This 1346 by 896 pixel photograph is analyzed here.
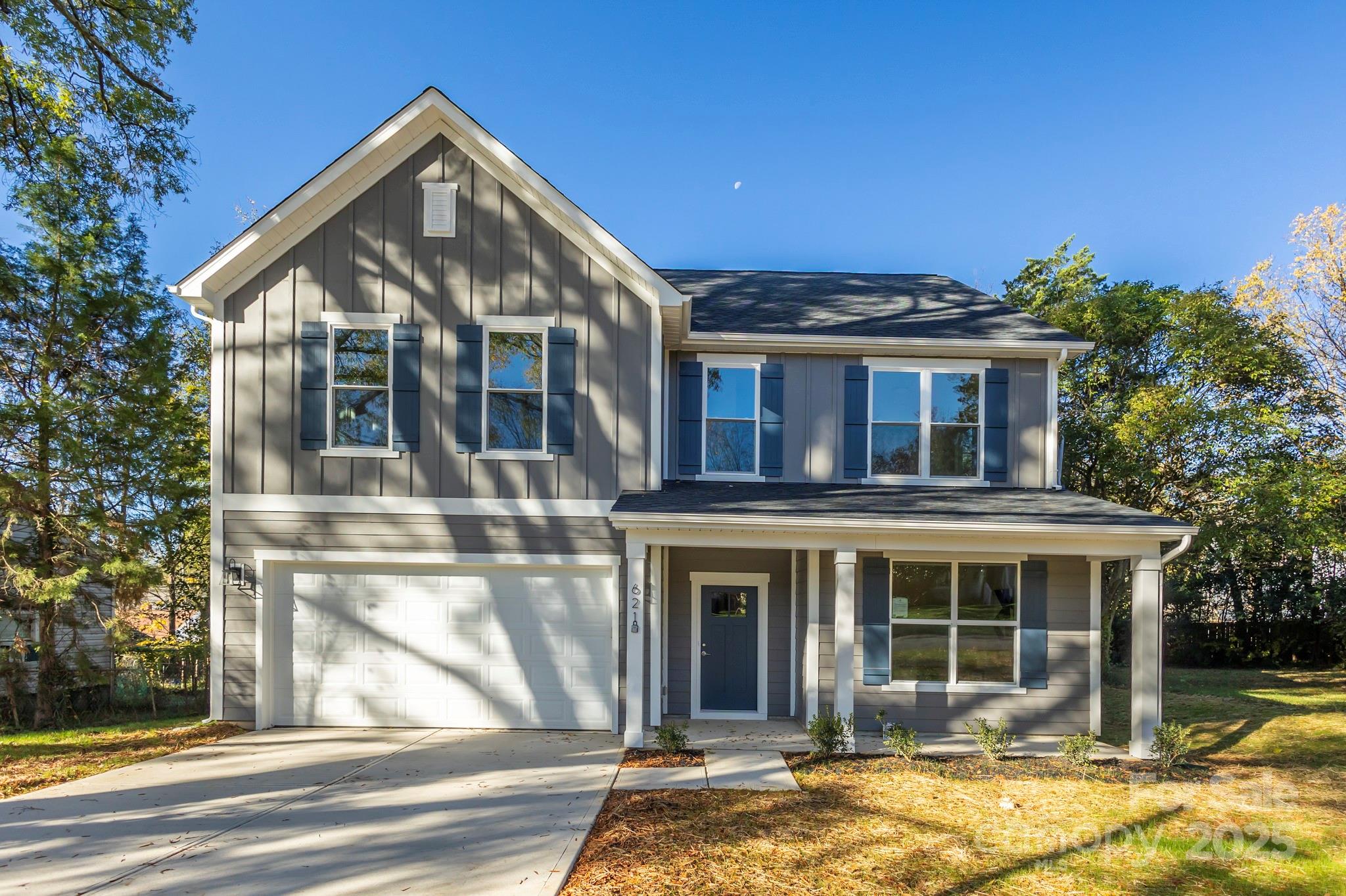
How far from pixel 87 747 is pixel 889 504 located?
978 cm

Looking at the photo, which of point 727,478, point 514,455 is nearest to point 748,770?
point 727,478

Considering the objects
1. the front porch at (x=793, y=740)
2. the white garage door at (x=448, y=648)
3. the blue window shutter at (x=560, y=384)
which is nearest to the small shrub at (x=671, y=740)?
the front porch at (x=793, y=740)

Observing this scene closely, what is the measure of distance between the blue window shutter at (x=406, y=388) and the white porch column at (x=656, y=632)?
3379 millimetres

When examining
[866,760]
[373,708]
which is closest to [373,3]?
[373,708]

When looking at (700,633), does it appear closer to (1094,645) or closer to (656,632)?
(656,632)

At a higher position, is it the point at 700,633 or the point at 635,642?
the point at 635,642

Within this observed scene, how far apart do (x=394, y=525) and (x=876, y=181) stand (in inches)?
590

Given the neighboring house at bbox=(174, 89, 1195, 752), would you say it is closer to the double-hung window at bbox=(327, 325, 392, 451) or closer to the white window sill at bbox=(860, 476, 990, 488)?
the double-hung window at bbox=(327, 325, 392, 451)

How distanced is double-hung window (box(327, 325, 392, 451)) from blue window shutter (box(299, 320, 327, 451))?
91 mm

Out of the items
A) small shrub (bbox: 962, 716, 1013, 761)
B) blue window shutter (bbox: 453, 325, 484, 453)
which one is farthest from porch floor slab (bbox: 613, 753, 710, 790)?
blue window shutter (bbox: 453, 325, 484, 453)

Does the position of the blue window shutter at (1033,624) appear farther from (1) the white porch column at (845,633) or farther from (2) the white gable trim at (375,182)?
(2) the white gable trim at (375,182)

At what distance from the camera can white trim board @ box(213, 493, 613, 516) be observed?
30.0ft

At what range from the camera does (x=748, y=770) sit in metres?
7.40

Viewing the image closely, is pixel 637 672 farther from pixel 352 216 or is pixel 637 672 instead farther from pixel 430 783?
pixel 352 216
